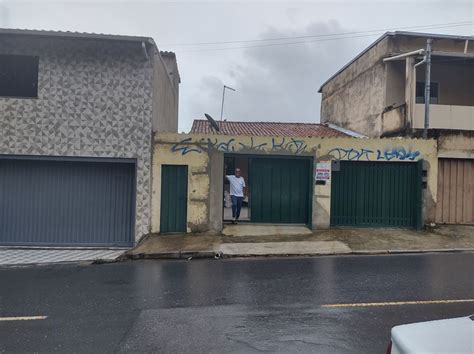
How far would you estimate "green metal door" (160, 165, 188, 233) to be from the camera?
439 inches

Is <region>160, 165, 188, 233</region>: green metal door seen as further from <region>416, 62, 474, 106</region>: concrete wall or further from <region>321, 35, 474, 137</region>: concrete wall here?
<region>416, 62, 474, 106</region>: concrete wall

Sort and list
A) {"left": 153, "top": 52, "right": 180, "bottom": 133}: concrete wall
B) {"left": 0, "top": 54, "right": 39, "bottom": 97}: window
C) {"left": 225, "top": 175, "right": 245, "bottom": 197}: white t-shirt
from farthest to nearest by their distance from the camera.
Result: {"left": 225, "top": 175, "right": 245, "bottom": 197}: white t-shirt → {"left": 153, "top": 52, "right": 180, "bottom": 133}: concrete wall → {"left": 0, "top": 54, "right": 39, "bottom": 97}: window

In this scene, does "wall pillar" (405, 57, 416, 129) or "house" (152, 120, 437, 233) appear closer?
"house" (152, 120, 437, 233)

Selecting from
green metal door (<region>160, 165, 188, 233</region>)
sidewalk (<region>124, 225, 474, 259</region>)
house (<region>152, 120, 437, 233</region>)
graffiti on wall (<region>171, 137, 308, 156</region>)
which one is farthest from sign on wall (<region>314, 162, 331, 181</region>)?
green metal door (<region>160, 165, 188, 233</region>)

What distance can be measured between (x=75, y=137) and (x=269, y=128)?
991 centimetres

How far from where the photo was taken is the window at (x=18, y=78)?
10781mm

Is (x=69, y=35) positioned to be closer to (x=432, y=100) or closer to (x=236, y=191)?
(x=236, y=191)

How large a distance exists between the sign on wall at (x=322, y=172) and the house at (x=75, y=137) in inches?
186

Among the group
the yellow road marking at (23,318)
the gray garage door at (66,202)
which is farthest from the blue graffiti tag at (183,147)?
the yellow road marking at (23,318)

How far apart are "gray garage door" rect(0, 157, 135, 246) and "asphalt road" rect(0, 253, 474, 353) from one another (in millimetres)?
2502

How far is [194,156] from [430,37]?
32.9 feet

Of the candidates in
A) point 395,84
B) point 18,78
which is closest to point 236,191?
point 18,78

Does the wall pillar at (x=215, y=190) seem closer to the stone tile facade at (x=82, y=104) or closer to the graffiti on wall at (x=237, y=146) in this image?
the graffiti on wall at (x=237, y=146)

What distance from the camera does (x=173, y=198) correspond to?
1120 cm
